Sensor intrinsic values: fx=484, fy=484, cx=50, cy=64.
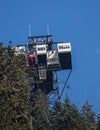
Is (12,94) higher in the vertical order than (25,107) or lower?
higher

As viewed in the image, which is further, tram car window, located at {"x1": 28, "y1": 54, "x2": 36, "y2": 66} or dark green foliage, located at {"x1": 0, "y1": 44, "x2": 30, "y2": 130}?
tram car window, located at {"x1": 28, "y1": 54, "x2": 36, "y2": 66}

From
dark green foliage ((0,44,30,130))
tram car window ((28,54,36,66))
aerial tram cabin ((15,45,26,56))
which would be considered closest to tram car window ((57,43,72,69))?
tram car window ((28,54,36,66))

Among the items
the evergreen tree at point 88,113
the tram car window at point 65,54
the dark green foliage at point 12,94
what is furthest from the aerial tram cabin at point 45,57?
the dark green foliage at point 12,94

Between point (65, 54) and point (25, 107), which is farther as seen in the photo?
point (65, 54)

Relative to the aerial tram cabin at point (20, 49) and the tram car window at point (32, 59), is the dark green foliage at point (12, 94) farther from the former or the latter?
the aerial tram cabin at point (20, 49)

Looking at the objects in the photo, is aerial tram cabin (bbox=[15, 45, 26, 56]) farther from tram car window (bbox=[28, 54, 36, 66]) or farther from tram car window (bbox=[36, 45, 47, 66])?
tram car window (bbox=[36, 45, 47, 66])

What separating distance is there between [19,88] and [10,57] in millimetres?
8132

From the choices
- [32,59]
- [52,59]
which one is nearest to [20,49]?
[32,59]

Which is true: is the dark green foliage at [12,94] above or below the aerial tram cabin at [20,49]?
below

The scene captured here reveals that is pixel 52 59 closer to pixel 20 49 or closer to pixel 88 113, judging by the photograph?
pixel 20 49

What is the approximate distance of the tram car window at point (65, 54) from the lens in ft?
332

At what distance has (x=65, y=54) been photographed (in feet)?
334

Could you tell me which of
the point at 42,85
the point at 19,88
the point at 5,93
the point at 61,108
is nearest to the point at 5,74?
→ the point at 19,88

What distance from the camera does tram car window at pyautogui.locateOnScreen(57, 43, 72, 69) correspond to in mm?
101125
